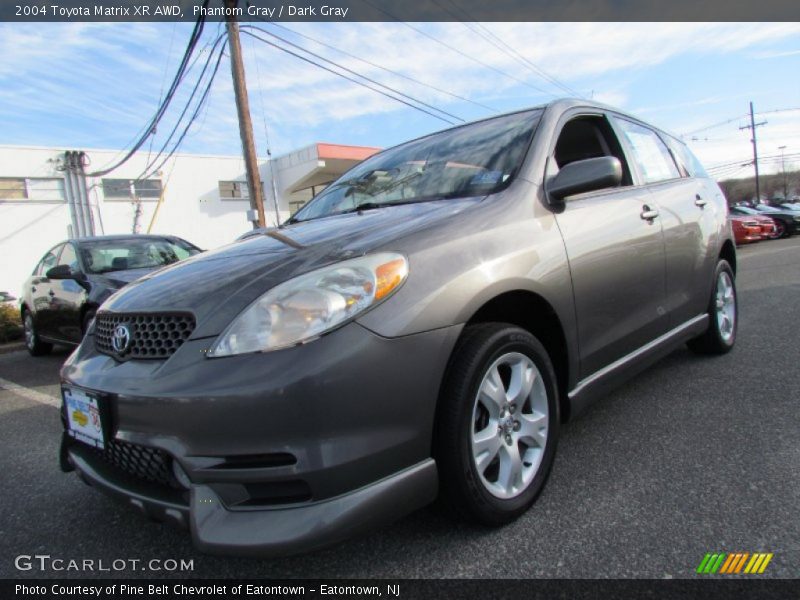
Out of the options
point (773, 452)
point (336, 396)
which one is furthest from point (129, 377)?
point (773, 452)

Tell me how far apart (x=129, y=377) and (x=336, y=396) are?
72cm

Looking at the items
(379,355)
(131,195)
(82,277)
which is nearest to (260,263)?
(379,355)

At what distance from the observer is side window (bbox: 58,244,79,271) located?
18.3ft

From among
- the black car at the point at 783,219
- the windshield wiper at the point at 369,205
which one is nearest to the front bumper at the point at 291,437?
the windshield wiper at the point at 369,205

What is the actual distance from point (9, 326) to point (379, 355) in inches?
338

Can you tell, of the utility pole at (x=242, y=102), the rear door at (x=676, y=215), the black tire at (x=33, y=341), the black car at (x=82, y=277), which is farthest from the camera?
the utility pole at (x=242, y=102)

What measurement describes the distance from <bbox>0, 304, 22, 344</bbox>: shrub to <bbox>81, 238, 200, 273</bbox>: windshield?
10.9ft

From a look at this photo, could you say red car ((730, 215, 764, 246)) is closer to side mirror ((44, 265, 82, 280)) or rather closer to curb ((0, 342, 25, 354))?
side mirror ((44, 265, 82, 280))

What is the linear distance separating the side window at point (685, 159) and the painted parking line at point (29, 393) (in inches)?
191

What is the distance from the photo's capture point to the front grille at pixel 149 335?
1689 mm

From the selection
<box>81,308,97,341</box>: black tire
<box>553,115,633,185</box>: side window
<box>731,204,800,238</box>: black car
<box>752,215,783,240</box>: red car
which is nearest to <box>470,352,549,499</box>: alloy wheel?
<box>553,115,633,185</box>: side window

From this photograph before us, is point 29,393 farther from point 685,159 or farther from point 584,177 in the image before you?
point 685,159

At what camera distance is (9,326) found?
7.88 m

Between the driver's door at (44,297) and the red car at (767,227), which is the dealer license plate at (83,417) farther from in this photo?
the red car at (767,227)
